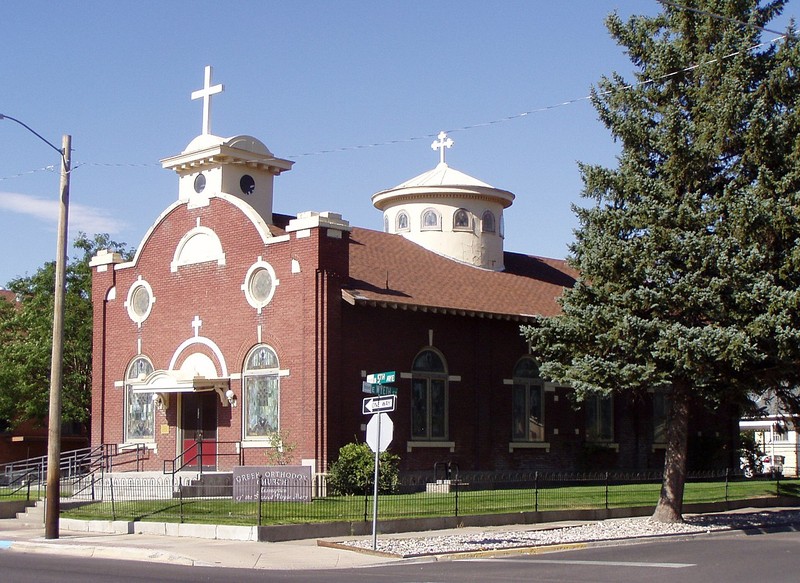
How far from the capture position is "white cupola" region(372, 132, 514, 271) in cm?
3841

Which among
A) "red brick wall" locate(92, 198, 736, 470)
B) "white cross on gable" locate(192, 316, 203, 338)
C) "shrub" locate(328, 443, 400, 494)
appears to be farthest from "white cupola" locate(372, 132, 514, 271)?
"shrub" locate(328, 443, 400, 494)

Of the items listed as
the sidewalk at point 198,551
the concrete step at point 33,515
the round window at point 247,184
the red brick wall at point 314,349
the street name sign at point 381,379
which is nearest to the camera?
the sidewalk at point 198,551

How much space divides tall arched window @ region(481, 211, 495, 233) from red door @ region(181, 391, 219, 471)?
38.5 ft

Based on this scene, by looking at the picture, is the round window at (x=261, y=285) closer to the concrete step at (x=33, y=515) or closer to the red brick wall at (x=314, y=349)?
the red brick wall at (x=314, y=349)

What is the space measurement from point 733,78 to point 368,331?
11954 millimetres

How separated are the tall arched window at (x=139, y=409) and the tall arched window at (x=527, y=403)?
1124cm

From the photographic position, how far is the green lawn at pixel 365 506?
2406 centimetres

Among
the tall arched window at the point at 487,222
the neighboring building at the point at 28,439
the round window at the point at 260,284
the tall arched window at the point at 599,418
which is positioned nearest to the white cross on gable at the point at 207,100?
the round window at the point at 260,284

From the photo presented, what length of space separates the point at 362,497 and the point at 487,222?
47.5 feet

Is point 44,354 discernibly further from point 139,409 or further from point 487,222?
point 487,222

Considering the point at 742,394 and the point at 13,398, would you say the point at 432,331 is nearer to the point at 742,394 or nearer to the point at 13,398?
the point at 742,394

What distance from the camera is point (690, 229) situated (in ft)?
81.3

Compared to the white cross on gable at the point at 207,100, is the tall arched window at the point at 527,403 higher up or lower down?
lower down

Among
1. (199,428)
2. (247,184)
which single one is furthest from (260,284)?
(199,428)
